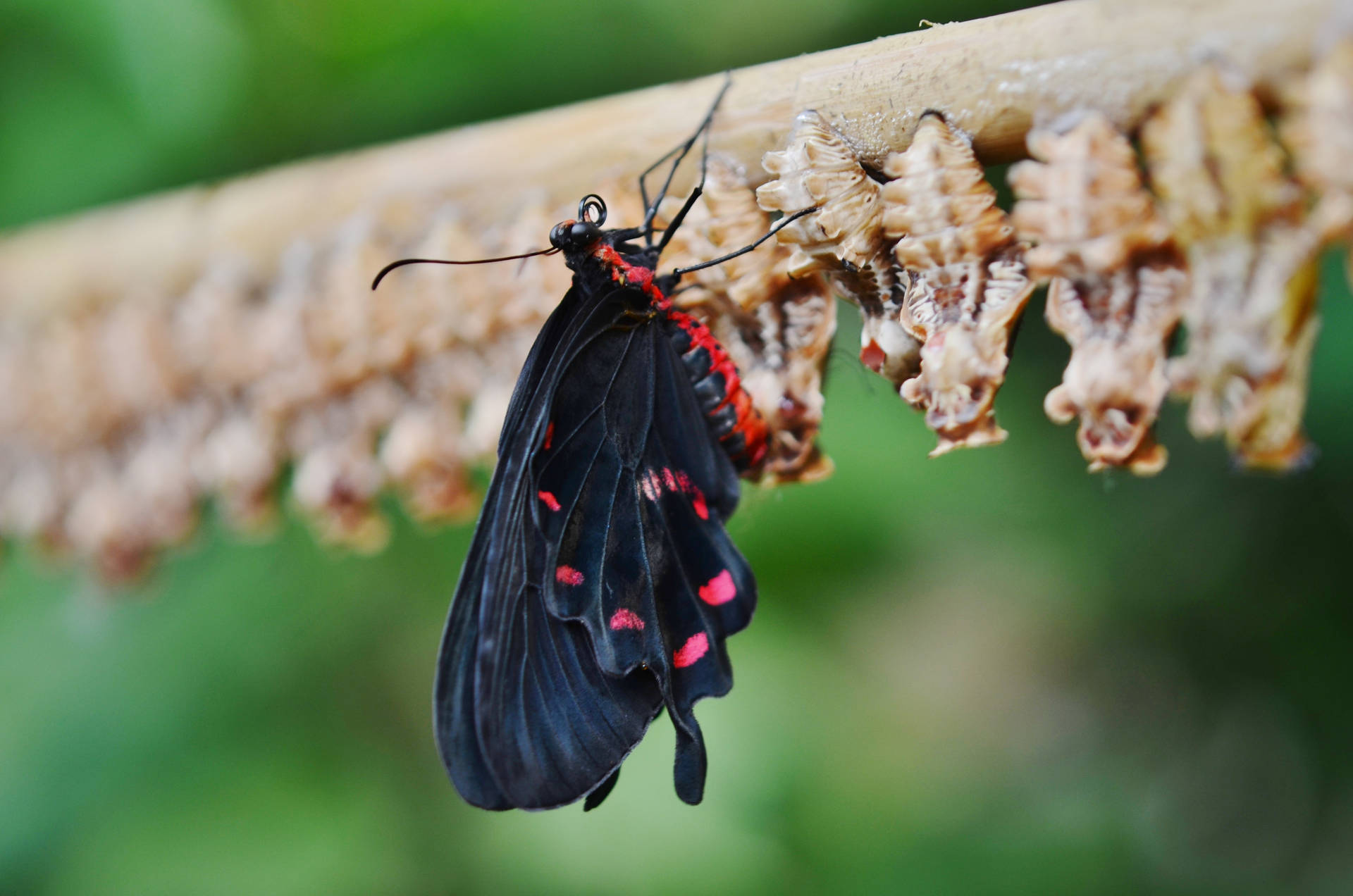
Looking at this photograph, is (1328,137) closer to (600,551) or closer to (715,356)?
(715,356)

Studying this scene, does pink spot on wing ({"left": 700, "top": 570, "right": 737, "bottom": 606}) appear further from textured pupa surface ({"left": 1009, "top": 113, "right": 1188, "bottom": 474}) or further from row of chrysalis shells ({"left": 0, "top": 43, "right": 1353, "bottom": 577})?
textured pupa surface ({"left": 1009, "top": 113, "right": 1188, "bottom": 474})

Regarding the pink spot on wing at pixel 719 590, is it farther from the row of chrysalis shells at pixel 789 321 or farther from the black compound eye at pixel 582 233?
the black compound eye at pixel 582 233

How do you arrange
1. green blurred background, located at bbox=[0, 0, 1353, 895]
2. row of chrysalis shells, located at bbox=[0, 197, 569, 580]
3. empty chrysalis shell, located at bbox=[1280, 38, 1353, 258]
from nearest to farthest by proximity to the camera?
1. empty chrysalis shell, located at bbox=[1280, 38, 1353, 258]
2. row of chrysalis shells, located at bbox=[0, 197, 569, 580]
3. green blurred background, located at bbox=[0, 0, 1353, 895]

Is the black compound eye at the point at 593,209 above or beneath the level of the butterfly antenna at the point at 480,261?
above

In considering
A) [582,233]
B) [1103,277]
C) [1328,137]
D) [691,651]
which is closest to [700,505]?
[691,651]

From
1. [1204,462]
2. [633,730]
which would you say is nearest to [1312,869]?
[1204,462]

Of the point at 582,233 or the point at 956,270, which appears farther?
the point at 582,233

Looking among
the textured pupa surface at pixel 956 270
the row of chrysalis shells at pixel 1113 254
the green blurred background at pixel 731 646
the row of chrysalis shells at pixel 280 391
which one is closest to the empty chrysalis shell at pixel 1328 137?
the row of chrysalis shells at pixel 1113 254

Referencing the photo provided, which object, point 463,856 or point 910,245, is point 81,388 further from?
point 910,245

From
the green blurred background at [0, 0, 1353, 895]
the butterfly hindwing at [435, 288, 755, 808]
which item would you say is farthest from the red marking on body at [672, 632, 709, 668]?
the green blurred background at [0, 0, 1353, 895]
